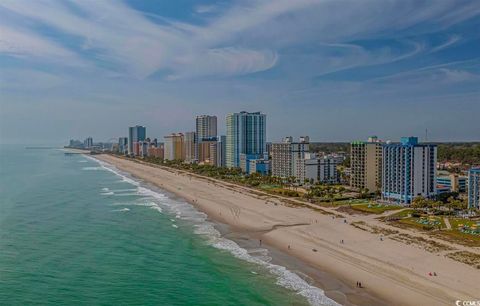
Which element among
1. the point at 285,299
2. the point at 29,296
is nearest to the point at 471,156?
the point at 285,299

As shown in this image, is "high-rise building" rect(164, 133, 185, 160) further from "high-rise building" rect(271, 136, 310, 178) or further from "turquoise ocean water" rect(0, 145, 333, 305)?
"turquoise ocean water" rect(0, 145, 333, 305)

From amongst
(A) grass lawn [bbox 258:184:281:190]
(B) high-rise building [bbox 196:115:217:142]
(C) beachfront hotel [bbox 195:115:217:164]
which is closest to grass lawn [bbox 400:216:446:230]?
(A) grass lawn [bbox 258:184:281:190]

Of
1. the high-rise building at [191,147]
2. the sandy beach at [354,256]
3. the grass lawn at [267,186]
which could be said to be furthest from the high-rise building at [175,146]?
the sandy beach at [354,256]

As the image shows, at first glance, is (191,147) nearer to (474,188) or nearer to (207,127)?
(207,127)

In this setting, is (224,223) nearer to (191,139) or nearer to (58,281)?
(58,281)

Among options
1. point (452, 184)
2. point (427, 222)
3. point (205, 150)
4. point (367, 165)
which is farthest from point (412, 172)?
point (205, 150)

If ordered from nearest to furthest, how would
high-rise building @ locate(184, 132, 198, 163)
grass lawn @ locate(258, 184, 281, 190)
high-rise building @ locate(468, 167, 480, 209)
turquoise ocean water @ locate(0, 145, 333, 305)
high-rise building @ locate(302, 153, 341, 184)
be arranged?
turquoise ocean water @ locate(0, 145, 333, 305) → high-rise building @ locate(468, 167, 480, 209) → grass lawn @ locate(258, 184, 281, 190) → high-rise building @ locate(302, 153, 341, 184) → high-rise building @ locate(184, 132, 198, 163)

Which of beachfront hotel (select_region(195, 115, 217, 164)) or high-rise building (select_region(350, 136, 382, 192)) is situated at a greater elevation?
beachfront hotel (select_region(195, 115, 217, 164))
